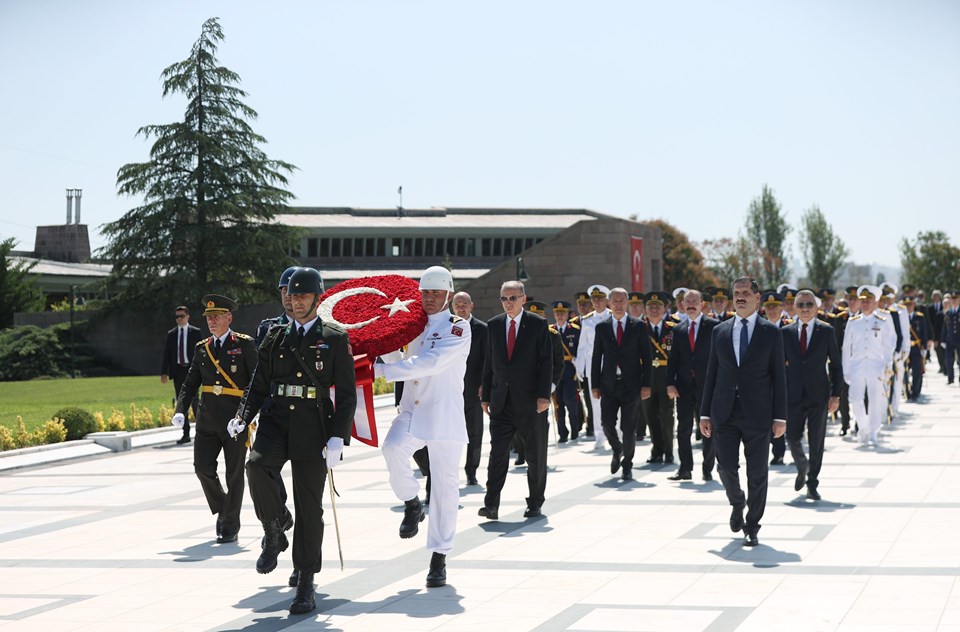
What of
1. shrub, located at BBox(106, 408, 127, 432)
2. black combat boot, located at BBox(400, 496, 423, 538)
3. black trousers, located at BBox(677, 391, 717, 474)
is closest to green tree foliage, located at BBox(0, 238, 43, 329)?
shrub, located at BBox(106, 408, 127, 432)

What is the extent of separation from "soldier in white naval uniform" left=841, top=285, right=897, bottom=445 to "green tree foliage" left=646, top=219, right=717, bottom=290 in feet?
213

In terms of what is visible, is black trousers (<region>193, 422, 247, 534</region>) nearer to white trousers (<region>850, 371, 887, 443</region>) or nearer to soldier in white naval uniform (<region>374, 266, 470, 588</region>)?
soldier in white naval uniform (<region>374, 266, 470, 588</region>)

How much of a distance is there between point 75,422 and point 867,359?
12646 millimetres

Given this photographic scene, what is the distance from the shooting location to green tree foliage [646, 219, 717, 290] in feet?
272

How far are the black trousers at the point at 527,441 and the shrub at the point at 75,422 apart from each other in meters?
11.3

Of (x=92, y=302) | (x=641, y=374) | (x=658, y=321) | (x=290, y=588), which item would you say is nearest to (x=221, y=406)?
(x=290, y=588)

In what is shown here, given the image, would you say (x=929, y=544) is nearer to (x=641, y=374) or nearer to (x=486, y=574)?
(x=486, y=574)

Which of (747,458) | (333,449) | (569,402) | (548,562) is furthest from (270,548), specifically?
(569,402)

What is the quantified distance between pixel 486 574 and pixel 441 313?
1.89 metres

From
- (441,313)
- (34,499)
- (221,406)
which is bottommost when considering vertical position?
(34,499)

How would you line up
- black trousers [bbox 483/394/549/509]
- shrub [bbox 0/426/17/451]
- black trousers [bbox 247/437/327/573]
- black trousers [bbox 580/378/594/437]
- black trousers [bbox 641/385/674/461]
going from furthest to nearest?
black trousers [bbox 580/378/594/437] < shrub [bbox 0/426/17/451] < black trousers [bbox 641/385/674/461] < black trousers [bbox 483/394/549/509] < black trousers [bbox 247/437/327/573]

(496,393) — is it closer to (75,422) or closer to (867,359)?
(867,359)

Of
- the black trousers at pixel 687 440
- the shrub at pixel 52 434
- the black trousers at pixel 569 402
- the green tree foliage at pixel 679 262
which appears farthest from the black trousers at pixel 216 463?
the green tree foliage at pixel 679 262

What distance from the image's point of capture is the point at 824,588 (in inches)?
315
